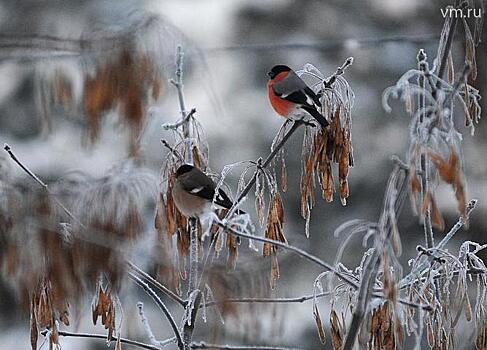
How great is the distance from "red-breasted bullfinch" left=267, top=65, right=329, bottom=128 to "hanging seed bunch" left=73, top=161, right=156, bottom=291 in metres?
0.27

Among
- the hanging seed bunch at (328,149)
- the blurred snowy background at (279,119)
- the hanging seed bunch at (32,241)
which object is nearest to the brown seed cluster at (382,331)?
the hanging seed bunch at (328,149)

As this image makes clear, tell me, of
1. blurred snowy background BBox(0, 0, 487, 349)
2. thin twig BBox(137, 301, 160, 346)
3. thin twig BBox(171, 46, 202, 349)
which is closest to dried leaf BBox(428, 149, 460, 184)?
thin twig BBox(171, 46, 202, 349)

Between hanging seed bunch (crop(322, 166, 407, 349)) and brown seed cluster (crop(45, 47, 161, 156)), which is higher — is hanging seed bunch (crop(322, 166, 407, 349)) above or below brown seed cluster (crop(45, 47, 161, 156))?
below

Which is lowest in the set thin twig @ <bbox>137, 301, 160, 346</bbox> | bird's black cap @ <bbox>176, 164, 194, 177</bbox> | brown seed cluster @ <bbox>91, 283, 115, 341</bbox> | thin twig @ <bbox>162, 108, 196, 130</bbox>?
→ thin twig @ <bbox>137, 301, 160, 346</bbox>

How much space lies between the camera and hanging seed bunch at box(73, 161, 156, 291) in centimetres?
104

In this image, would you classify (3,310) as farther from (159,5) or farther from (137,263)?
(137,263)

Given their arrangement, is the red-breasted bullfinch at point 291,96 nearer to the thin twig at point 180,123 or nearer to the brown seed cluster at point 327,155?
the brown seed cluster at point 327,155

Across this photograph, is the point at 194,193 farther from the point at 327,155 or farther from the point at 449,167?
the point at 449,167

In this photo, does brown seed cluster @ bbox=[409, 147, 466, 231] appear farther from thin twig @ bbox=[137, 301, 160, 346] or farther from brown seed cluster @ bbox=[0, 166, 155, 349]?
thin twig @ bbox=[137, 301, 160, 346]

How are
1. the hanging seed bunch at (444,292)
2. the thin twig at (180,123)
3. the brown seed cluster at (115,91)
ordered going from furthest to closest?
the hanging seed bunch at (444,292) < the thin twig at (180,123) < the brown seed cluster at (115,91)

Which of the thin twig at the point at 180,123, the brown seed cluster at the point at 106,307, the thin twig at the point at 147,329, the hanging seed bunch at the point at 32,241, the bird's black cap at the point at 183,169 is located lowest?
the thin twig at the point at 147,329

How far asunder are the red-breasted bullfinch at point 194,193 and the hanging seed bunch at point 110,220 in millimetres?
159

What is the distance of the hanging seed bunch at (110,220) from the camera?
1.04 m

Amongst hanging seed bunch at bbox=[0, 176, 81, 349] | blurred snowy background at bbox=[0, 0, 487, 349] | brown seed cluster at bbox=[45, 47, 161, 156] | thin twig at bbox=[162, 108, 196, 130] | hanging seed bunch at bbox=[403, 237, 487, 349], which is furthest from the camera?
blurred snowy background at bbox=[0, 0, 487, 349]
